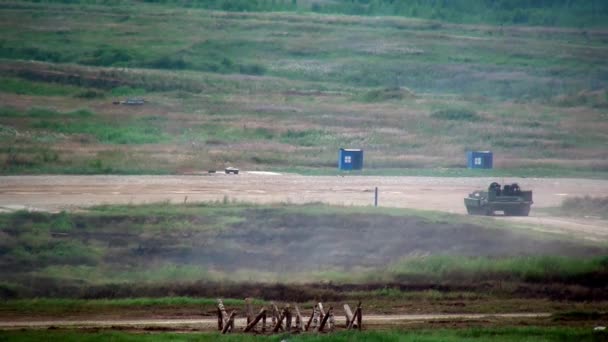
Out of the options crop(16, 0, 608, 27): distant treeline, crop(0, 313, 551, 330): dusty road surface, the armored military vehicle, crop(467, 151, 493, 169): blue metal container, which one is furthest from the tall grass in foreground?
crop(16, 0, 608, 27): distant treeline

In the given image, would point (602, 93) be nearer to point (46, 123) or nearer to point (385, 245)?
point (46, 123)

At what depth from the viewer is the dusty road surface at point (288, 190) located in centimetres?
5397

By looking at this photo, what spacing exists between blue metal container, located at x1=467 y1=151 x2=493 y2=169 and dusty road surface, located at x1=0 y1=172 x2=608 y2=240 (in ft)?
12.9

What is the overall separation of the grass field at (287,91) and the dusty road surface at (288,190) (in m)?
3.82

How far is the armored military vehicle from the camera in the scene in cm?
5469

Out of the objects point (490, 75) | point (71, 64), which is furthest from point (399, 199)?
point (71, 64)

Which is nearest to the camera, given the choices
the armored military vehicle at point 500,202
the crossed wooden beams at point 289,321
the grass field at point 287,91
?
the crossed wooden beams at point 289,321

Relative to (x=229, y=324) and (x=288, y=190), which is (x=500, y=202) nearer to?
(x=288, y=190)

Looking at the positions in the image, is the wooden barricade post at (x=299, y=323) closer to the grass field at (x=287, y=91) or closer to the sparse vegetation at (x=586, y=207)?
the sparse vegetation at (x=586, y=207)

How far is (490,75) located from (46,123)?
3762 cm

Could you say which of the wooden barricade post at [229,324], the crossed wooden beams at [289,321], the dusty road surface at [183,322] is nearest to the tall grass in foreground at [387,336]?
the wooden barricade post at [229,324]

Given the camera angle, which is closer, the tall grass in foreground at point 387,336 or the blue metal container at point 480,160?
the tall grass in foreground at point 387,336

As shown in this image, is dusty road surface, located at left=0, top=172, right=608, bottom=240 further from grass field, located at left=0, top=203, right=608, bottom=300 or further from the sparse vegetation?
grass field, located at left=0, top=203, right=608, bottom=300

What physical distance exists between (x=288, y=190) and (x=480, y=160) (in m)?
16.0
